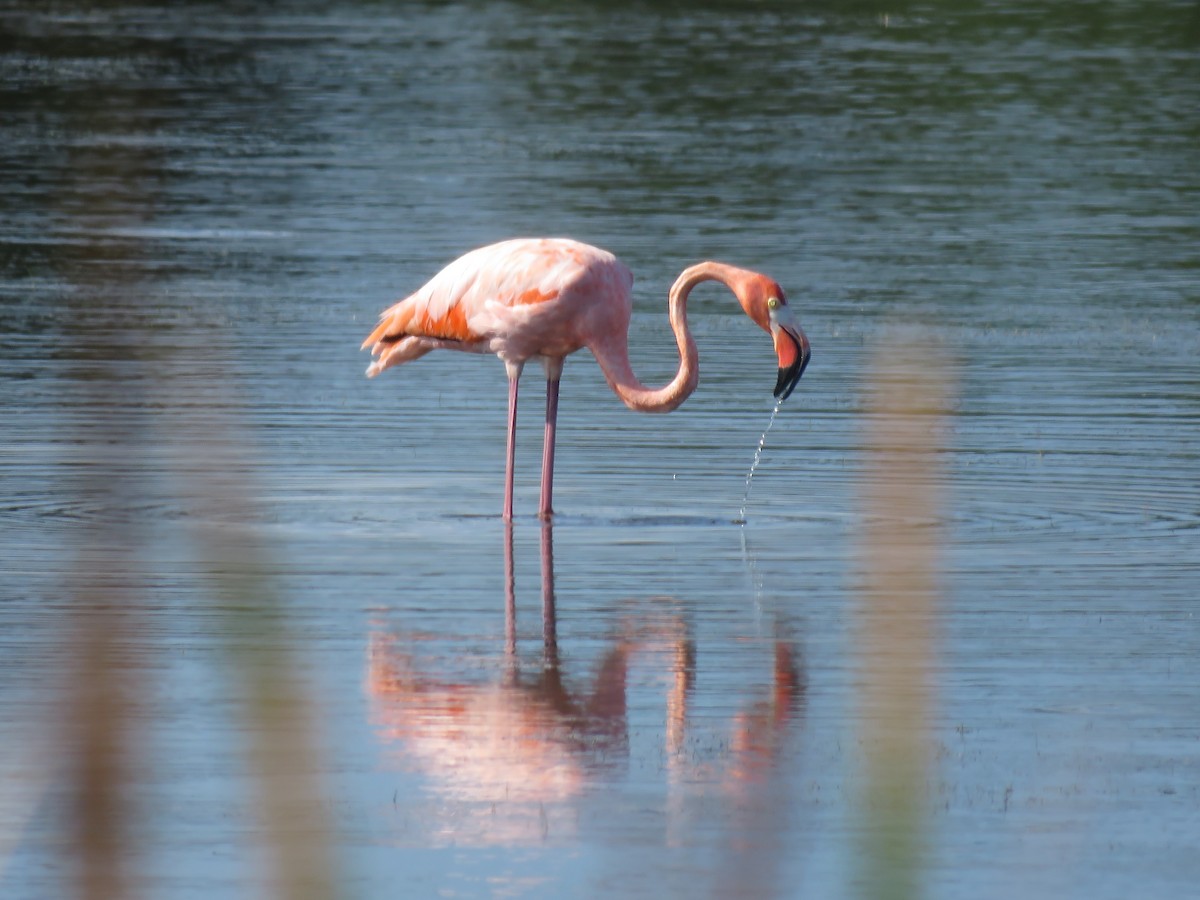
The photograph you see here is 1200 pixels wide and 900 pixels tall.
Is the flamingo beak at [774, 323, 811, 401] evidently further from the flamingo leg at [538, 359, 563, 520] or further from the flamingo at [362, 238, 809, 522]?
the flamingo leg at [538, 359, 563, 520]

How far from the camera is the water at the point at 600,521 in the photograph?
282 cm

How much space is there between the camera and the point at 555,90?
3338 centimetres

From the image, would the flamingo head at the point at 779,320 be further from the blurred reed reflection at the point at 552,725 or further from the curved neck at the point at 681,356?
the blurred reed reflection at the point at 552,725

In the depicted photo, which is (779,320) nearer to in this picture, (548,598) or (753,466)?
(753,466)

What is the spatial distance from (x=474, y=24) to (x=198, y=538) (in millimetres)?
44521

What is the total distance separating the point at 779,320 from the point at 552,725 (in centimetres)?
389

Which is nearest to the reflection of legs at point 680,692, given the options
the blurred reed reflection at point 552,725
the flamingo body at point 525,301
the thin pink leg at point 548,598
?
the blurred reed reflection at point 552,725

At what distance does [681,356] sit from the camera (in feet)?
34.3

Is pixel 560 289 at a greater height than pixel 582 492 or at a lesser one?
greater

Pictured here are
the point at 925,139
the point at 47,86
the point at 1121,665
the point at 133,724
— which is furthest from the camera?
the point at 47,86

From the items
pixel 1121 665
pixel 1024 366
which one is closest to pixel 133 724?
pixel 1121 665

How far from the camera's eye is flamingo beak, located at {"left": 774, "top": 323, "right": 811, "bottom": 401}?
32.6 feet

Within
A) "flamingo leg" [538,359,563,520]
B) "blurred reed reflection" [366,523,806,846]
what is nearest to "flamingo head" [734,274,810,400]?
"flamingo leg" [538,359,563,520]

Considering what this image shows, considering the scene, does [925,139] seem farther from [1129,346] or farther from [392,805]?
[392,805]
